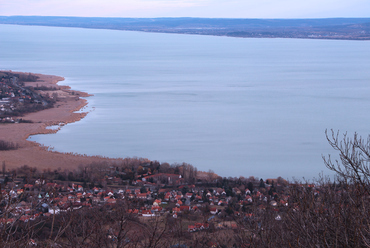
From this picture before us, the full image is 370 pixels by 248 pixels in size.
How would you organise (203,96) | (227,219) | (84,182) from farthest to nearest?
(203,96), (84,182), (227,219)

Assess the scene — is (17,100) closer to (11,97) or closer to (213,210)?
(11,97)

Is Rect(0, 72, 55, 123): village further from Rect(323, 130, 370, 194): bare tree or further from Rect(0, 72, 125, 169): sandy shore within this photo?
Rect(323, 130, 370, 194): bare tree

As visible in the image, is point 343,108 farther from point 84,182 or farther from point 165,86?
point 84,182

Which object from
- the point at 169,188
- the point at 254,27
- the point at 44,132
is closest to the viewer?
the point at 169,188

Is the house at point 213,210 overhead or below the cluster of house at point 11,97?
overhead

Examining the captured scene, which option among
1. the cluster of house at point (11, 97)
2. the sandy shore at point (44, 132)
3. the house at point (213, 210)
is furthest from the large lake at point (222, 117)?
the house at point (213, 210)

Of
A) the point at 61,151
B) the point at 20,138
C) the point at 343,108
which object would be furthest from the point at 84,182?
the point at 343,108

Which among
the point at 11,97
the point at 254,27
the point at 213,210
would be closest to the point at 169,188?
the point at 213,210

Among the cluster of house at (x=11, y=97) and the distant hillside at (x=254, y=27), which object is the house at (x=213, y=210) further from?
the distant hillside at (x=254, y=27)
